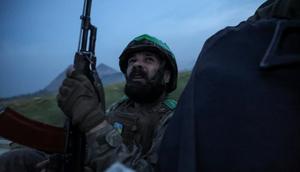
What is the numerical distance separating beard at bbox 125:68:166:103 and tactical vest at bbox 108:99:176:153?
62 mm

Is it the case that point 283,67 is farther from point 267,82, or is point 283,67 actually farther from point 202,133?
point 202,133

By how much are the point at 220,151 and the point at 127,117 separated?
4.47 ft

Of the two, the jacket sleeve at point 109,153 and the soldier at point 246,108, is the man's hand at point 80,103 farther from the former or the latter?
the soldier at point 246,108

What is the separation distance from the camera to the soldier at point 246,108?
1.90ft

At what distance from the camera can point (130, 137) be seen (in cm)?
185

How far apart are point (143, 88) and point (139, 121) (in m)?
0.20

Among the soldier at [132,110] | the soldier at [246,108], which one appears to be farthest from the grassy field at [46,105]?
the soldier at [246,108]

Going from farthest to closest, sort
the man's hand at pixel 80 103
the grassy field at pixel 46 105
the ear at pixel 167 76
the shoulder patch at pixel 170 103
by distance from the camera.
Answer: the grassy field at pixel 46 105
the ear at pixel 167 76
the shoulder patch at pixel 170 103
the man's hand at pixel 80 103

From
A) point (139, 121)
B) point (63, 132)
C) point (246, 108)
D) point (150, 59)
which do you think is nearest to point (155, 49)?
point (150, 59)

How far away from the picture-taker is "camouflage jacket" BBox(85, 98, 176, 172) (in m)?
A: 1.33

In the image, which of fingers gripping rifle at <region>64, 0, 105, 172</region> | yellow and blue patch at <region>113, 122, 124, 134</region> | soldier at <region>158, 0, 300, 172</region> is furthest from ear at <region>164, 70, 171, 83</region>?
soldier at <region>158, 0, 300, 172</region>

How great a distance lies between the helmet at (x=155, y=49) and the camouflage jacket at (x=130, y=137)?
25 cm

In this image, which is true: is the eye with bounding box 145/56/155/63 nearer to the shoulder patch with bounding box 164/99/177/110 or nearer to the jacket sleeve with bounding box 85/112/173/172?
the shoulder patch with bounding box 164/99/177/110

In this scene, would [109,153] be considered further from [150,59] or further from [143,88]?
[150,59]
